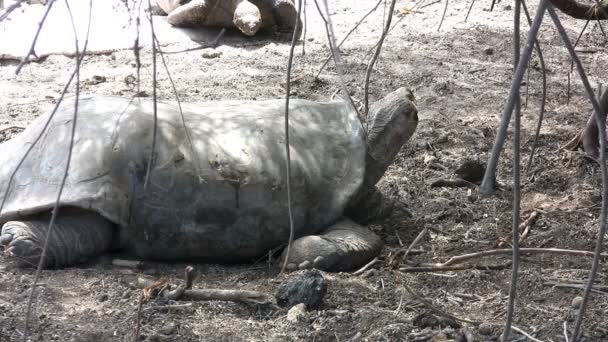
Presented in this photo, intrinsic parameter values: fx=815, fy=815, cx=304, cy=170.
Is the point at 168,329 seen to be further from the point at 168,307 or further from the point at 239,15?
the point at 239,15

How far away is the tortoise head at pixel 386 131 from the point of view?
4793 millimetres

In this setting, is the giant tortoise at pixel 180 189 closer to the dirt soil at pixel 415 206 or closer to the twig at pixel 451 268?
the dirt soil at pixel 415 206

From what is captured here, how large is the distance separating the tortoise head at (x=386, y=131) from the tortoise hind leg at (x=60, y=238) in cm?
157

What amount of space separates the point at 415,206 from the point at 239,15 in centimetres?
411

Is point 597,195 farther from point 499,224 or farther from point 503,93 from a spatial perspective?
point 503,93

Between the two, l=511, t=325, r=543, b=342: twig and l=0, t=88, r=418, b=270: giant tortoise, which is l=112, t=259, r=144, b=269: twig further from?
l=511, t=325, r=543, b=342: twig

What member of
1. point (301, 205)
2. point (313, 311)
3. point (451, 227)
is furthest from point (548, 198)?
point (313, 311)

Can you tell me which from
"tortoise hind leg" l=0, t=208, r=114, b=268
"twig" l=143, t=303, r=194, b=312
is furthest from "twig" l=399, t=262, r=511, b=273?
"tortoise hind leg" l=0, t=208, r=114, b=268

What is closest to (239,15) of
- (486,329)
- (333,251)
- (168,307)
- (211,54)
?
(211,54)

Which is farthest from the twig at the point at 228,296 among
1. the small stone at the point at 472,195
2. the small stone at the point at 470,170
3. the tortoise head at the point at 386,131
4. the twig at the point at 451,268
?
the small stone at the point at 470,170

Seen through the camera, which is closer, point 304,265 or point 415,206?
point 304,265

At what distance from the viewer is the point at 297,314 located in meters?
3.36

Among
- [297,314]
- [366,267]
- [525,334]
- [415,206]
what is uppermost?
[525,334]

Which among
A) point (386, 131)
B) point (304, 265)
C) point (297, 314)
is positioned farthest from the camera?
point (386, 131)
